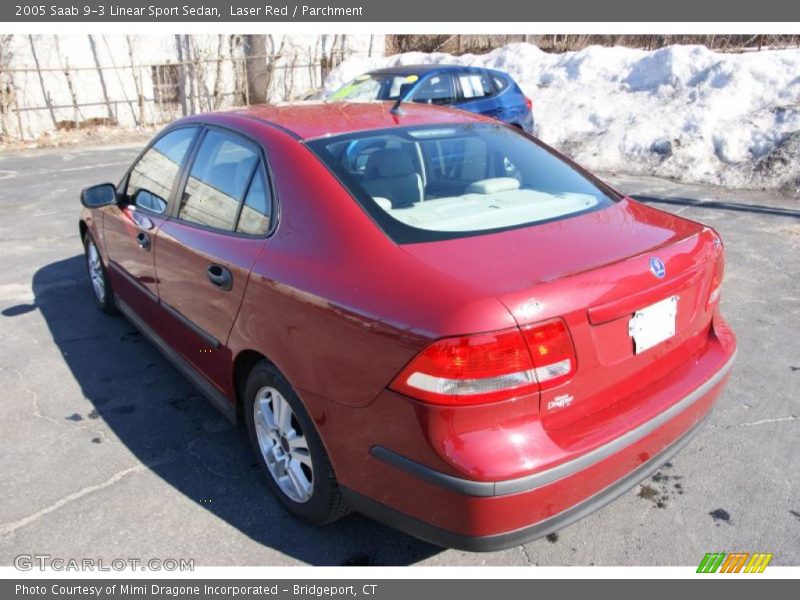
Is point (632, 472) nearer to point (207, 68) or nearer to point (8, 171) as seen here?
point (8, 171)

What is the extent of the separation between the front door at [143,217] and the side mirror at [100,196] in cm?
7

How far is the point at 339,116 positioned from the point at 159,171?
1293mm

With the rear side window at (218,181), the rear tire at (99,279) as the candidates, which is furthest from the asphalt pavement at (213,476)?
the rear side window at (218,181)

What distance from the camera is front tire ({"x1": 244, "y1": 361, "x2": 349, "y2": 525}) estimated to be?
2469mm

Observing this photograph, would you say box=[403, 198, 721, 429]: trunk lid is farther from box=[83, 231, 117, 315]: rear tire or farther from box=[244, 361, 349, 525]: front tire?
box=[83, 231, 117, 315]: rear tire

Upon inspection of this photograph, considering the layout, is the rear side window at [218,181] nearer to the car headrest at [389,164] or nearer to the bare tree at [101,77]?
the car headrest at [389,164]

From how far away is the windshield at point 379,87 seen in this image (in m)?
9.43

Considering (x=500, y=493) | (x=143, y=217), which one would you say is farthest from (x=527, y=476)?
(x=143, y=217)

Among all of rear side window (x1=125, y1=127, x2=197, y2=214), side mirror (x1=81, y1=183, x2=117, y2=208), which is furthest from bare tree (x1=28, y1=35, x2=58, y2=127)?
rear side window (x1=125, y1=127, x2=197, y2=214)

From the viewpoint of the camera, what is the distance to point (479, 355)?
1.92 metres

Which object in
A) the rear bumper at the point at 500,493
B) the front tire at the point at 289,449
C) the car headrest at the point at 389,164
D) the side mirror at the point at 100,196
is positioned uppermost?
the car headrest at the point at 389,164

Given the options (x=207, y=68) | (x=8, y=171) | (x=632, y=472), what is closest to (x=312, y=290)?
(x=632, y=472)

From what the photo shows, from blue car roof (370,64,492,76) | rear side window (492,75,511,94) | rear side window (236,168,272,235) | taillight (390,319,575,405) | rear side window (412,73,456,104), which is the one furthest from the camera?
rear side window (492,75,511,94)

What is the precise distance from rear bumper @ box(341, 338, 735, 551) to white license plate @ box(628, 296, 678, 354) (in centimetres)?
26
